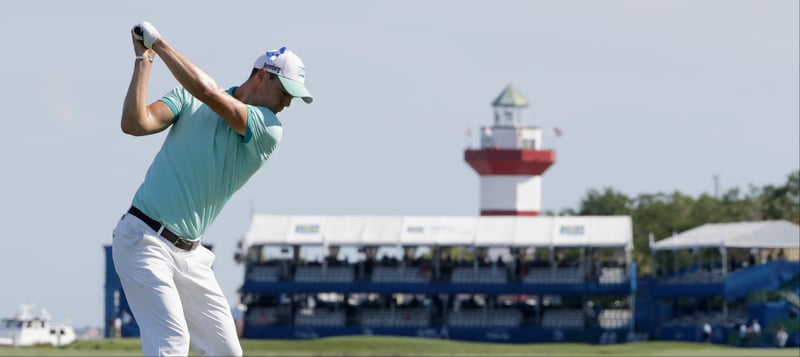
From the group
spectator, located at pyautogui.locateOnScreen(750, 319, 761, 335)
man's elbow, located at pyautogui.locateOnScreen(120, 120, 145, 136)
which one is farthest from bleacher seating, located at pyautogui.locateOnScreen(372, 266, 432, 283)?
man's elbow, located at pyautogui.locateOnScreen(120, 120, 145, 136)

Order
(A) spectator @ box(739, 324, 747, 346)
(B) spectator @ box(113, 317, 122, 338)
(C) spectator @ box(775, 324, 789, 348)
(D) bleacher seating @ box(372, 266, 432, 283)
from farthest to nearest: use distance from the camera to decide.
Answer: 1. (D) bleacher seating @ box(372, 266, 432, 283)
2. (B) spectator @ box(113, 317, 122, 338)
3. (A) spectator @ box(739, 324, 747, 346)
4. (C) spectator @ box(775, 324, 789, 348)

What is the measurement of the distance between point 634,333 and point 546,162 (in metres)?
21.9

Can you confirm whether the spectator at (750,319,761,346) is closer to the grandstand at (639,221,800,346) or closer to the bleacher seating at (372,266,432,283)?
the grandstand at (639,221,800,346)

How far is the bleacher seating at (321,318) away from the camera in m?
70.7

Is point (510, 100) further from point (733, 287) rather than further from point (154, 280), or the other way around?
point (154, 280)

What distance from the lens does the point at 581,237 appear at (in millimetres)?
71188

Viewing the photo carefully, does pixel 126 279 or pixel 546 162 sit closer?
pixel 126 279

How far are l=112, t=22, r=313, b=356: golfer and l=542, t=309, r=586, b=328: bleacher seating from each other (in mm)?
59528

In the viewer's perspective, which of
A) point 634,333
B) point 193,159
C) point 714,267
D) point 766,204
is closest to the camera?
point 193,159

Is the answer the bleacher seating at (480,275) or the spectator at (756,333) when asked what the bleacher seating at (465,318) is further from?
the spectator at (756,333)

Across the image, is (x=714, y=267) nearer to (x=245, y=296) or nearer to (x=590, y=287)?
(x=590, y=287)

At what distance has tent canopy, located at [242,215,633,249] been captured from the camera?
236 ft

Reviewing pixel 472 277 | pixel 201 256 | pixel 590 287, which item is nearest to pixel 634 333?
pixel 590 287

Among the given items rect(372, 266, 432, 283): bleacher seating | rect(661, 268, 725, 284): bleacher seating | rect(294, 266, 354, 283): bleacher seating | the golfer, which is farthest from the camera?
rect(294, 266, 354, 283): bleacher seating
